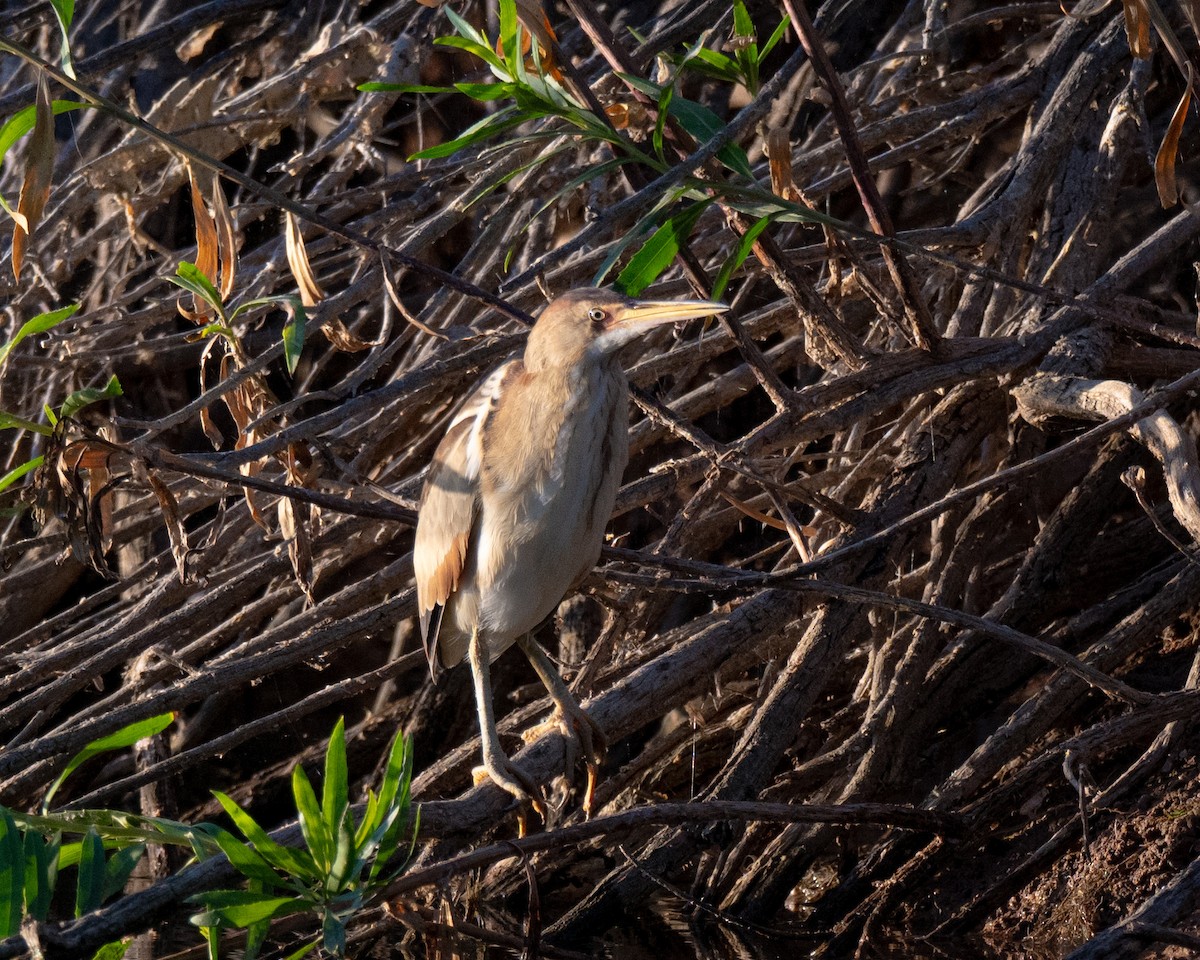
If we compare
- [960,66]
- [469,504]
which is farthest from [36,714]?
[960,66]

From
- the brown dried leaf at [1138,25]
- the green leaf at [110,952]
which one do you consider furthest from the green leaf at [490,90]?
the green leaf at [110,952]

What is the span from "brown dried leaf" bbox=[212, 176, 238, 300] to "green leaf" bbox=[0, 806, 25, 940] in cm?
116

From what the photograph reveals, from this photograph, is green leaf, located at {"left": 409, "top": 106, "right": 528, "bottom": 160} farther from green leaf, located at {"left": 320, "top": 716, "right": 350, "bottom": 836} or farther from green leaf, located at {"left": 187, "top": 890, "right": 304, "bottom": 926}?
green leaf, located at {"left": 187, "top": 890, "right": 304, "bottom": 926}

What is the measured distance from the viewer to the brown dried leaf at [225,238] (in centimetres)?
272

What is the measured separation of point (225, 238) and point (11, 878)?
1.34 meters

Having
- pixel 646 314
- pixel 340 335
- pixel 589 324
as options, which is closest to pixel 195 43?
pixel 340 335

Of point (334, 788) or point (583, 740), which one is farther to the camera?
point (583, 740)

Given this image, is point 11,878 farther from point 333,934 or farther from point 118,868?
point 333,934

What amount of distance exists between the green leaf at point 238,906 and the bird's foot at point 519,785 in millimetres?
614

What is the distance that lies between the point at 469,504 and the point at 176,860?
192cm

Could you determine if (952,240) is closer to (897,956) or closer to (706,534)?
(706,534)

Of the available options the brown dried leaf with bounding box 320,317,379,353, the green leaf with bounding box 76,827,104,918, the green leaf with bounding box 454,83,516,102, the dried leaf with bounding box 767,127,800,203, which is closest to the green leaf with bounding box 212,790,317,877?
the green leaf with bounding box 76,827,104,918

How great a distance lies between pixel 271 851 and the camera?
1975 mm

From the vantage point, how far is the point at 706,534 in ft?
12.7
